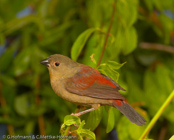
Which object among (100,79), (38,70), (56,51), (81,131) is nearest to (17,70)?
(38,70)

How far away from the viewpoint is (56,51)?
2.64 metres

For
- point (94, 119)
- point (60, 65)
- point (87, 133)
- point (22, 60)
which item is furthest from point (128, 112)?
point (22, 60)

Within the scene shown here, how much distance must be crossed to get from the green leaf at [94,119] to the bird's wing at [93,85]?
0.07m

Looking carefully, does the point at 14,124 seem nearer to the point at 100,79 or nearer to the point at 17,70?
the point at 17,70

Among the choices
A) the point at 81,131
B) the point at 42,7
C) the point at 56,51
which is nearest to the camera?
the point at 81,131

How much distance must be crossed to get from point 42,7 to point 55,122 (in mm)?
1062

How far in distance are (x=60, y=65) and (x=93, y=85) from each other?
260 mm

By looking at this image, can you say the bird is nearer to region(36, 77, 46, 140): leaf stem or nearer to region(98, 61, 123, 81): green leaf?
region(98, 61, 123, 81): green leaf

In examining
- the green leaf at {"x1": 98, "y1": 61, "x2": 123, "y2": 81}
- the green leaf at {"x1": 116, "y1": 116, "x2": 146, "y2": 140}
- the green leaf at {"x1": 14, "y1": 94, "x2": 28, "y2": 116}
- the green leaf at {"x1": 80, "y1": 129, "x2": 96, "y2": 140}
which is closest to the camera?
the green leaf at {"x1": 80, "y1": 129, "x2": 96, "y2": 140}

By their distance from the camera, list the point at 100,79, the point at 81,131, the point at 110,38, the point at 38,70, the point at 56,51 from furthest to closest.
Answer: the point at 56,51, the point at 38,70, the point at 110,38, the point at 100,79, the point at 81,131

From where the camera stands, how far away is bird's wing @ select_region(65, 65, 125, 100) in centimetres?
147

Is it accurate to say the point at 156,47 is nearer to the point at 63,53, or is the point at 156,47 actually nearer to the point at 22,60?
the point at 63,53

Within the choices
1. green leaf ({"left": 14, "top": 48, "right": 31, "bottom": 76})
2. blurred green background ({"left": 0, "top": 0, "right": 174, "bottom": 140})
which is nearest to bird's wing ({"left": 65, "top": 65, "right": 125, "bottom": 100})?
blurred green background ({"left": 0, "top": 0, "right": 174, "bottom": 140})

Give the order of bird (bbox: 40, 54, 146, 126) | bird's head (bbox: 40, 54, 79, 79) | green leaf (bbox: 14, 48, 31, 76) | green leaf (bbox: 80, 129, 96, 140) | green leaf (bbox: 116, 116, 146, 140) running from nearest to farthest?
1. green leaf (bbox: 80, 129, 96, 140)
2. bird (bbox: 40, 54, 146, 126)
3. bird's head (bbox: 40, 54, 79, 79)
4. green leaf (bbox: 116, 116, 146, 140)
5. green leaf (bbox: 14, 48, 31, 76)
